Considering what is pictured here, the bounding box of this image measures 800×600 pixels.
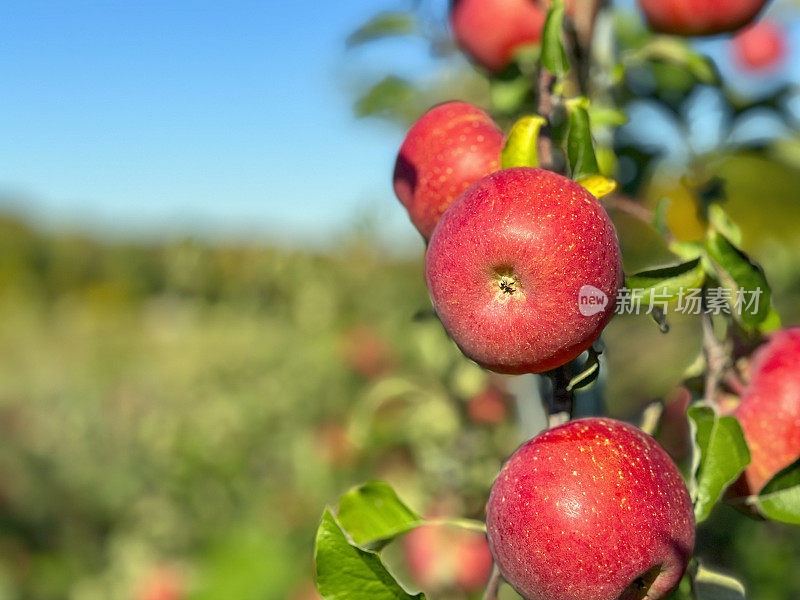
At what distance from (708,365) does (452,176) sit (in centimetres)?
33

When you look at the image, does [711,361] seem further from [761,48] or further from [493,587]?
[761,48]

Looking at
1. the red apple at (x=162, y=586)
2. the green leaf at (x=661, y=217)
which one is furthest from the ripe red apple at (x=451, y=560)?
the green leaf at (x=661, y=217)

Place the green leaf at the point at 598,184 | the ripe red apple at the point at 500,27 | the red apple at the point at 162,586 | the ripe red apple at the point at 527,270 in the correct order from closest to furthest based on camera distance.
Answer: the ripe red apple at the point at 527,270
the green leaf at the point at 598,184
the ripe red apple at the point at 500,27
the red apple at the point at 162,586

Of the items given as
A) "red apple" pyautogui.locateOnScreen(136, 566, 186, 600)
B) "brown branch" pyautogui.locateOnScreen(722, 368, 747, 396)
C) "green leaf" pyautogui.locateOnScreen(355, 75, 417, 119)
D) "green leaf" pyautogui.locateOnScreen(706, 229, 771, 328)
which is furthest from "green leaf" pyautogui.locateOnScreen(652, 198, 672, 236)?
"red apple" pyautogui.locateOnScreen(136, 566, 186, 600)

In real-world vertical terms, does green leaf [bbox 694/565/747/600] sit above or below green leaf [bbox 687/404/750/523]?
below

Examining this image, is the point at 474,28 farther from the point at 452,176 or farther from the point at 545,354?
the point at 545,354

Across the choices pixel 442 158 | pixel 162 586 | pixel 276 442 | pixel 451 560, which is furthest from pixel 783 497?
pixel 276 442

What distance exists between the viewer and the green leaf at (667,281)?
67 cm

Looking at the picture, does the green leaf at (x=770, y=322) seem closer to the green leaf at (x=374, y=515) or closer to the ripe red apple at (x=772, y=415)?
the ripe red apple at (x=772, y=415)

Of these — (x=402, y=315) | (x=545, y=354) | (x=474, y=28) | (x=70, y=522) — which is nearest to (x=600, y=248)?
(x=545, y=354)

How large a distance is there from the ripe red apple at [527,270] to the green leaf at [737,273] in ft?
0.73

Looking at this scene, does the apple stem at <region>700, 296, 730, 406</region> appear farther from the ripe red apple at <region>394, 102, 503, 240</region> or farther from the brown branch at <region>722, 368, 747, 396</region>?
the ripe red apple at <region>394, 102, 503, 240</region>

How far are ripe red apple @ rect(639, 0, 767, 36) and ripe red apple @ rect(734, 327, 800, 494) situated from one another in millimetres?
491

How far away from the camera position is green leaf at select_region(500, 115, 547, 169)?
26.5 inches
